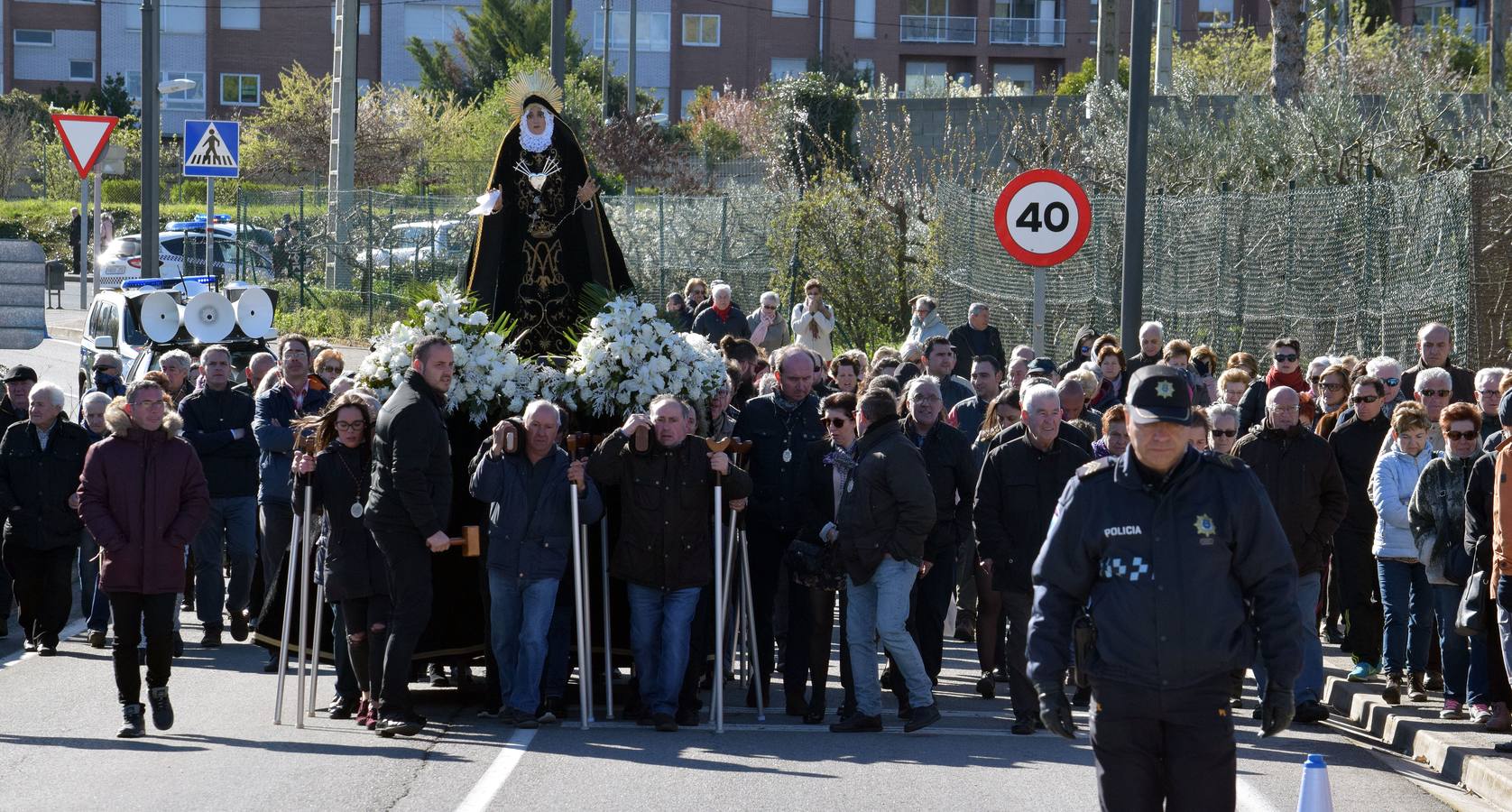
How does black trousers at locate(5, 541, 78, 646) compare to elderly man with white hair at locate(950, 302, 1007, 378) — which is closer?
black trousers at locate(5, 541, 78, 646)

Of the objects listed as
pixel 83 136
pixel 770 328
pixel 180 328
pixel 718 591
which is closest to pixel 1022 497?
pixel 718 591

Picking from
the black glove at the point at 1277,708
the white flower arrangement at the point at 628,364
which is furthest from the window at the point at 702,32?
the black glove at the point at 1277,708

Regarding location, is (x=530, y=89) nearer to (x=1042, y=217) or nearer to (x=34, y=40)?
(x=1042, y=217)

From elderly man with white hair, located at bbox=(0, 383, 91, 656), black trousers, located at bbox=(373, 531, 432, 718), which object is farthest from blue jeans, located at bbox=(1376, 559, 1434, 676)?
elderly man with white hair, located at bbox=(0, 383, 91, 656)

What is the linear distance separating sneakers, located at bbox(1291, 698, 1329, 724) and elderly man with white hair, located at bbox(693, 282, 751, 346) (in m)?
8.92

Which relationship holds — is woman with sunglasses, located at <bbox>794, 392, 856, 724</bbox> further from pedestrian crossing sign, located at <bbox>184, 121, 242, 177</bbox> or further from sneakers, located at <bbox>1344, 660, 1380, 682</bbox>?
pedestrian crossing sign, located at <bbox>184, 121, 242, 177</bbox>

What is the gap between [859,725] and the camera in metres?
10.1

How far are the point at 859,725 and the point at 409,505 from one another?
9.05 feet

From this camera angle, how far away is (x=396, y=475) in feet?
31.0

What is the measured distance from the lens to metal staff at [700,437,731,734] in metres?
9.95

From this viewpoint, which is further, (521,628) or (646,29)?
(646,29)

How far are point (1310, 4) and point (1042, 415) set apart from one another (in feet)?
195

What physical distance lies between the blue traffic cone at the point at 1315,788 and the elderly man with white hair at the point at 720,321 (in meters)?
12.7

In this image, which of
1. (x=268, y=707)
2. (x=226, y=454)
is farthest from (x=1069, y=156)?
(x=268, y=707)
